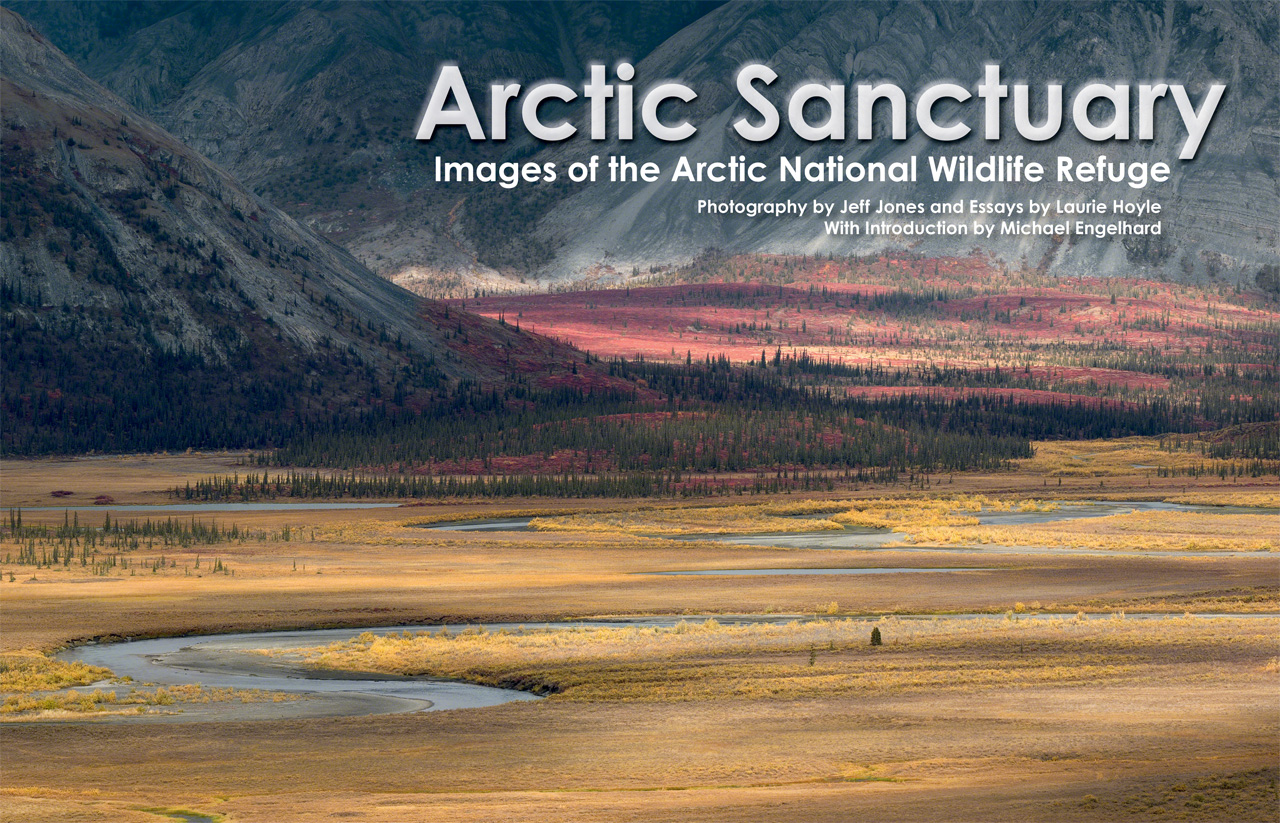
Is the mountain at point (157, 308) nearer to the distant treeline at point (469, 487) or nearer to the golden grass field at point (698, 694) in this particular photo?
the distant treeline at point (469, 487)

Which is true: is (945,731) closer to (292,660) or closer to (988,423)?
(292,660)

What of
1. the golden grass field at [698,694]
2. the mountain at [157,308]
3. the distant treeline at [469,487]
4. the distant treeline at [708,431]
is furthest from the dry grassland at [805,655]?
the mountain at [157,308]

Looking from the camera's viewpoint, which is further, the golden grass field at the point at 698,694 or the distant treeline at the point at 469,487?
the distant treeline at the point at 469,487

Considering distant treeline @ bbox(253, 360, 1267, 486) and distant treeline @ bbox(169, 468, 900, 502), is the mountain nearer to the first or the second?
distant treeline @ bbox(253, 360, 1267, 486)

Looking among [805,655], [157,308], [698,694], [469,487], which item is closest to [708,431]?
[469,487]

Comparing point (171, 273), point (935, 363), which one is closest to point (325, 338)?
point (171, 273)

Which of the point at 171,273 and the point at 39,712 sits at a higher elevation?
the point at 171,273

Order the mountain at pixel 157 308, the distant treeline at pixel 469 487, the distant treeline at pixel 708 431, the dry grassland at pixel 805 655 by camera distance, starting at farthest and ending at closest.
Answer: the mountain at pixel 157 308, the distant treeline at pixel 708 431, the distant treeline at pixel 469 487, the dry grassland at pixel 805 655
